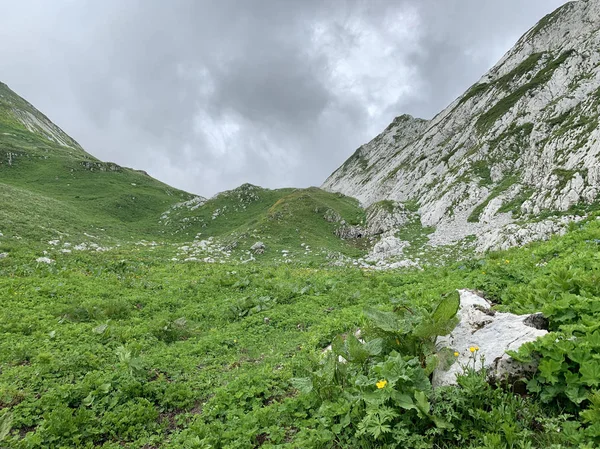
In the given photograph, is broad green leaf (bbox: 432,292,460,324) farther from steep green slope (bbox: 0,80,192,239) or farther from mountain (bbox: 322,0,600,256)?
steep green slope (bbox: 0,80,192,239)

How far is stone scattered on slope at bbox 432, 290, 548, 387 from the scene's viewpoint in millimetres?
4848

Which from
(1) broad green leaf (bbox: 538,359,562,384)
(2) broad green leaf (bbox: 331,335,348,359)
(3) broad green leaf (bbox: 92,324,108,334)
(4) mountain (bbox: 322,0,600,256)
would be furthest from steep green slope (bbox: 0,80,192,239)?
(4) mountain (bbox: 322,0,600,256)

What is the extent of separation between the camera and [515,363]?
15.8 feet

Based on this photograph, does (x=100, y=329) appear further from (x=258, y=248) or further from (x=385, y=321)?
(x=258, y=248)

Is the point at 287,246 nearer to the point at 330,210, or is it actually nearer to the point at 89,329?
the point at 330,210

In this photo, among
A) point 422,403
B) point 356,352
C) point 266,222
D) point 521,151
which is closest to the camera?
point 422,403

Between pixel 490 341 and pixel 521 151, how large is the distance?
182ft

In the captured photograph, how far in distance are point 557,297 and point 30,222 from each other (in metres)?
42.0

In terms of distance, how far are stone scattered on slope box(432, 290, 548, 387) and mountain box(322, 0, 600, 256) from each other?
22.7 m

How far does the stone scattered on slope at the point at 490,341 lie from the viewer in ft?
15.9

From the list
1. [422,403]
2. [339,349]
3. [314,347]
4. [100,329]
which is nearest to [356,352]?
[339,349]

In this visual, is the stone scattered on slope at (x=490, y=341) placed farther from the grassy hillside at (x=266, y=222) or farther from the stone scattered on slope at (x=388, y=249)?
the stone scattered on slope at (x=388, y=249)

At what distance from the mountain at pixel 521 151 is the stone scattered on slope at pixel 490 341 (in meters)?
22.7

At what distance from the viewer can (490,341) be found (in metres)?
5.64
